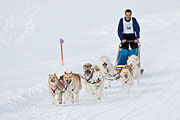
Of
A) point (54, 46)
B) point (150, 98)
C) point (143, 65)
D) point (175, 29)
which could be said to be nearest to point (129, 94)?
point (150, 98)

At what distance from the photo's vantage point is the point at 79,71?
1105 centimetres

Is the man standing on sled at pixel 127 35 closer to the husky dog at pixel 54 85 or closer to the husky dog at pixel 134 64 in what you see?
the husky dog at pixel 134 64

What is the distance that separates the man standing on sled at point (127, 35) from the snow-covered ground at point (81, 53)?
0.80 metres

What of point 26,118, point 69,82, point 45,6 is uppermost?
point 45,6

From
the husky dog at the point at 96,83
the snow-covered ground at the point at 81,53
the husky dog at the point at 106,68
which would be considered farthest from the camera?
the husky dog at the point at 106,68

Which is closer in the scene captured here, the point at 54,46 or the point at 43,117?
the point at 43,117

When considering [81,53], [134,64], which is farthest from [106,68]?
[81,53]

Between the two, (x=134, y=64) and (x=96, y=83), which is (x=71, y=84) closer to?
(x=96, y=83)

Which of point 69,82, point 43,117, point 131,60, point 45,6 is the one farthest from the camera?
point 45,6

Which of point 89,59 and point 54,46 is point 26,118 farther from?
point 54,46

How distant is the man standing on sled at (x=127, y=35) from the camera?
9.81 meters

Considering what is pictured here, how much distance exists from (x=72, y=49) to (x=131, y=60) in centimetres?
825

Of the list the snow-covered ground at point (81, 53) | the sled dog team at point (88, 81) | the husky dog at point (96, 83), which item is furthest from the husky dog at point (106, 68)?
the husky dog at point (96, 83)

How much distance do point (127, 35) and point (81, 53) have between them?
229 inches
